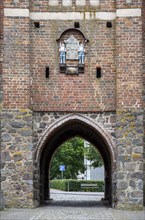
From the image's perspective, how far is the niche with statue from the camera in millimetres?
19672

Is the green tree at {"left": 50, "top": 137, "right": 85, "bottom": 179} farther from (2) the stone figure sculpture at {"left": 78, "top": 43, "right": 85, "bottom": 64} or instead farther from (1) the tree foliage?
(2) the stone figure sculpture at {"left": 78, "top": 43, "right": 85, "bottom": 64}

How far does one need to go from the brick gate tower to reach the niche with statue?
36 millimetres

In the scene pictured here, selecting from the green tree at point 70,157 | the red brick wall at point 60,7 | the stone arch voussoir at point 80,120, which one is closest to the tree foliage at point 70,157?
the green tree at point 70,157

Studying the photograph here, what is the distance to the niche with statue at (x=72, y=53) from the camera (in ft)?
64.5

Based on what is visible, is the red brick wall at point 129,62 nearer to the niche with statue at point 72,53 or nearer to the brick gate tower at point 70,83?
the brick gate tower at point 70,83

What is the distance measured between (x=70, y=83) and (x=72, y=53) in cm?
107

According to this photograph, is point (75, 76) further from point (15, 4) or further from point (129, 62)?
point (15, 4)

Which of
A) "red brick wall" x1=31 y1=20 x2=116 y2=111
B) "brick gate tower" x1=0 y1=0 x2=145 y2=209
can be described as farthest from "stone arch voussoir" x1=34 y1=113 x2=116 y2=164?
"red brick wall" x1=31 y1=20 x2=116 y2=111

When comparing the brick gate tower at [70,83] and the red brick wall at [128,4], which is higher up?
the red brick wall at [128,4]

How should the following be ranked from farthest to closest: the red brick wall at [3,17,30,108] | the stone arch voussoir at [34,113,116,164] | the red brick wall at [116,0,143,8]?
the red brick wall at [116,0,143,8], the stone arch voussoir at [34,113,116,164], the red brick wall at [3,17,30,108]

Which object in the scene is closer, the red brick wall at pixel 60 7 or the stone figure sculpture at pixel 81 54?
the stone figure sculpture at pixel 81 54

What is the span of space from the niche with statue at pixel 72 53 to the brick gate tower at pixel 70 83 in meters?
0.04

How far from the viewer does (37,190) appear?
64.9ft

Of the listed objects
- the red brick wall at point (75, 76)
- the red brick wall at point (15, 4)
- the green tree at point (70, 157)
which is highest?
the red brick wall at point (15, 4)
